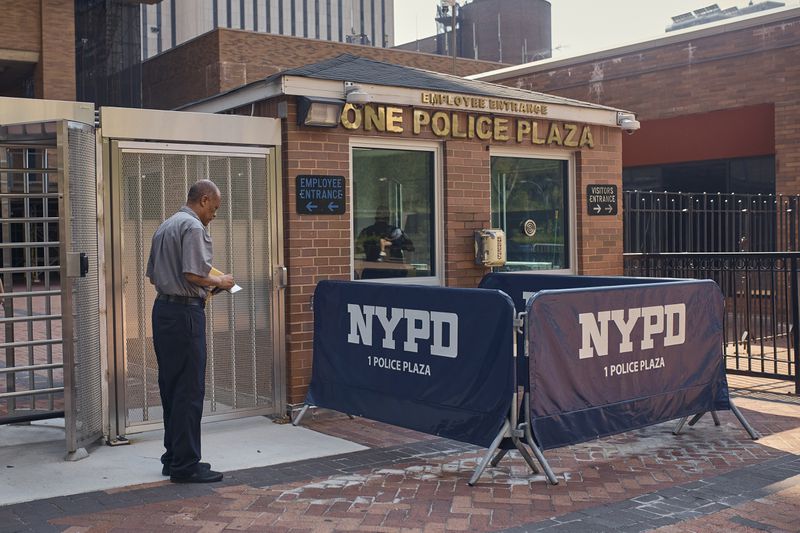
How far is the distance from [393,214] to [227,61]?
82.8 feet

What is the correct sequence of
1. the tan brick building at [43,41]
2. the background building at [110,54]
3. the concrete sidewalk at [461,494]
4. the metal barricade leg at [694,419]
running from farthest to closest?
the background building at [110,54] < the tan brick building at [43,41] < the metal barricade leg at [694,419] < the concrete sidewalk at [461,494]

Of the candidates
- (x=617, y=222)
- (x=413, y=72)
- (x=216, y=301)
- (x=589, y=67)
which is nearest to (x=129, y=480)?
(x=216, y=301)

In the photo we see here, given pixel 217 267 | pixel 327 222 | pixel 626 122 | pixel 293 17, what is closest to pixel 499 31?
pixel 626 122

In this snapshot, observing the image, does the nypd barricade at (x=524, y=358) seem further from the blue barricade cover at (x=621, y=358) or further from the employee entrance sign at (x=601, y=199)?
the employee entrance sign at (x=601, y=199)

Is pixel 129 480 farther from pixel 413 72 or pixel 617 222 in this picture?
pixel 617 222

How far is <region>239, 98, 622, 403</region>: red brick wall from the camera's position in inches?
336

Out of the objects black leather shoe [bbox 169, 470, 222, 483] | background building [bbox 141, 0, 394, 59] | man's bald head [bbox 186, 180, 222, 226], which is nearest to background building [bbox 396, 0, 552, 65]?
background building [bbox 141, 0, 394, 59]

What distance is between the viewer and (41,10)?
29.5m

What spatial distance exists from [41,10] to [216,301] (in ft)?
81.7

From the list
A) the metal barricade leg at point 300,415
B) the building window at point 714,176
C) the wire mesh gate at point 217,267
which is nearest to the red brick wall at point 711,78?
the building window at point 714,176

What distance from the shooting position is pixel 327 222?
8766 millimetres

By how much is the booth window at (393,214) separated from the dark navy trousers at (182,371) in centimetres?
297

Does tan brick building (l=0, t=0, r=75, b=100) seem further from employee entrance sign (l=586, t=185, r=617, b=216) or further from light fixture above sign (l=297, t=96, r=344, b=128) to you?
light fixture above sign (l=297, t=96, r=344, b=128)

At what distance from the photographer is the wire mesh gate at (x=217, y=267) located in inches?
302
